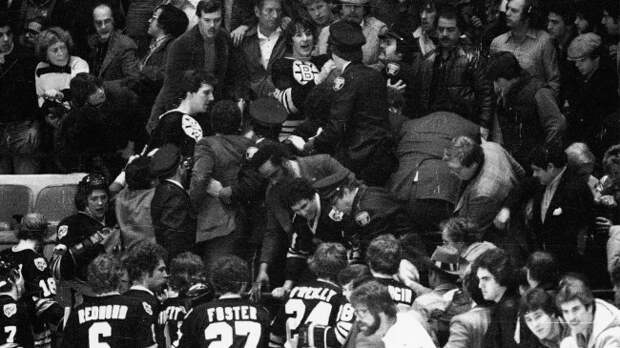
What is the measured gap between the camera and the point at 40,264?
12.4m

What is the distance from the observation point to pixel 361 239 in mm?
11688

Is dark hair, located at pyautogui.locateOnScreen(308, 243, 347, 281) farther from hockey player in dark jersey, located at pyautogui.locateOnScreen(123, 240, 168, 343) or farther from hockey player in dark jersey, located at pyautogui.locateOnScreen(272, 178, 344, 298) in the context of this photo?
hockey player in dark jersey, located at pyautogui.locateOnScreen(123, 240, 168, 343)

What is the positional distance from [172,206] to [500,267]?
288 centimetres

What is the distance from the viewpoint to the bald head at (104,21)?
47.7 feet

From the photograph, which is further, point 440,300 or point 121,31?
point 121,31

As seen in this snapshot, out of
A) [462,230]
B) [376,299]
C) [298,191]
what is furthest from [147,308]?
[462,230]

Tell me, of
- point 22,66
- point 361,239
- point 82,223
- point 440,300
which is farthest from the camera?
point 22,66

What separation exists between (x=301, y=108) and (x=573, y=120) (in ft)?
7.30

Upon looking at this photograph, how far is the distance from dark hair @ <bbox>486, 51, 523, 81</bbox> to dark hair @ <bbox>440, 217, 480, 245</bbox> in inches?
69.6

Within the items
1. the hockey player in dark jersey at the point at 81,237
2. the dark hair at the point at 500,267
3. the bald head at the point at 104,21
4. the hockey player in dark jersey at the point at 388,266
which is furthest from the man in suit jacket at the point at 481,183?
the bald head at the point at 104,21

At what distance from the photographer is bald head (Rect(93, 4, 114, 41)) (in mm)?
14539

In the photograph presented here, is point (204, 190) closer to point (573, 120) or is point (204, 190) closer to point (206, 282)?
point (206, 282)

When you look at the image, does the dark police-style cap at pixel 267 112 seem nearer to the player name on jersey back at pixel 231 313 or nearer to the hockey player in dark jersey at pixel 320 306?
the hockey player in dark jersey at pixel 320 306

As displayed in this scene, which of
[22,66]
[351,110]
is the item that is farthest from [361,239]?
[22,66]
